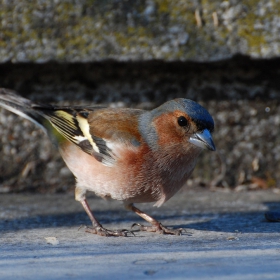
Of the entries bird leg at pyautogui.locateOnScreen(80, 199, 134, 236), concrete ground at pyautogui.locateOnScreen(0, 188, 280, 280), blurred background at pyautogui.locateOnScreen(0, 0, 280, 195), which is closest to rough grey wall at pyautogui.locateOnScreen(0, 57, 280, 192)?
blurred background at pyautogui.locateOnScreen(0, 0, 280, 195)

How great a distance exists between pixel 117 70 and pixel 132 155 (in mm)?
1225

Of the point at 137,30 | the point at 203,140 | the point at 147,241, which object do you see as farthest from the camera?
the point at 137,30

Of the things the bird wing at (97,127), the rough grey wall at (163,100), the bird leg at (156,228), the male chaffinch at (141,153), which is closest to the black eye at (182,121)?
the male chaffinch at (141,153)

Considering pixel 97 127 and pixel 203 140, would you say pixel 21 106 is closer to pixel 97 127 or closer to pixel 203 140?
pixel 97 127

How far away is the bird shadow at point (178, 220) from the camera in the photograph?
12.8 feet

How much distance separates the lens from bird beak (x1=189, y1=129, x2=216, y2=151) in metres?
3.76

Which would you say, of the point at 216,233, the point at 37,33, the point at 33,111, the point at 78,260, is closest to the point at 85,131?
the point at 33,111

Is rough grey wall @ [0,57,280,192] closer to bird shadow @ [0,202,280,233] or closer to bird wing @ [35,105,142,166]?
bird wing @ [35,105,142,166]

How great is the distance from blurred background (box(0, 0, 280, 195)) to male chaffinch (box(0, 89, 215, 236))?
A: 0.68 metres

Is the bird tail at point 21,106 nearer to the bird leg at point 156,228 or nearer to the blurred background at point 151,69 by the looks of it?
the blurred background at point 151,69

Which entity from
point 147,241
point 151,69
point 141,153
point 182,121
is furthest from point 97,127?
point 147,241

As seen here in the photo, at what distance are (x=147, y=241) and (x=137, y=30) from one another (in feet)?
6.12

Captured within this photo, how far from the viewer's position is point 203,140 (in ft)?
12.5

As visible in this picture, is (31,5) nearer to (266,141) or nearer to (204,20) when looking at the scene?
(204,20)
